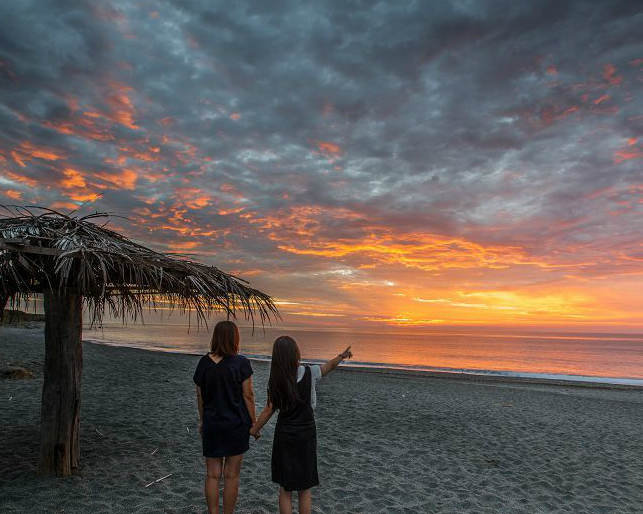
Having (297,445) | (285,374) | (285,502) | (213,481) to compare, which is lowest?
(285,502)

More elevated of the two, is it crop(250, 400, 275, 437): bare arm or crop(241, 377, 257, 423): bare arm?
crop(241, 377, 257, 423): bare arm

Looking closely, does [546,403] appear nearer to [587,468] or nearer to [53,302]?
[587,468]

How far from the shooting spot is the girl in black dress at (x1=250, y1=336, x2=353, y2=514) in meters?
3.76

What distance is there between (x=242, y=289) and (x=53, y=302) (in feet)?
8.34

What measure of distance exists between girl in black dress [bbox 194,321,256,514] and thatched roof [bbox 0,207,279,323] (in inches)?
61.6

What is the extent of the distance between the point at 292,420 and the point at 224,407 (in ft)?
2.32

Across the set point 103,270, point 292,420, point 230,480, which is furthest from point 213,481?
point 103,270

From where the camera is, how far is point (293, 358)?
3760mm

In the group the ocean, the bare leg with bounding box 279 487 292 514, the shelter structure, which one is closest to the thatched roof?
the shelter structure

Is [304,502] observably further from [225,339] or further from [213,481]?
[225,339]

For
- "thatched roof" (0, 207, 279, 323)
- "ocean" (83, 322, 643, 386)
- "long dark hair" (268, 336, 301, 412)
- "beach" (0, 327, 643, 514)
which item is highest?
"thatched roof" (0, 207, 279, 323)

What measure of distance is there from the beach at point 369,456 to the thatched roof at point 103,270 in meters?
2.42

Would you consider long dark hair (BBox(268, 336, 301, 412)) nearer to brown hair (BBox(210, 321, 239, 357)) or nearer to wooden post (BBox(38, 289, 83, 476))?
brown hair (BBox(210, 321, 239, 357))

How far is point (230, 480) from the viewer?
4188mm
